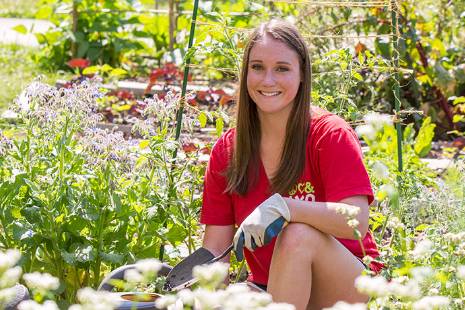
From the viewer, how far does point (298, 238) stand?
272cm

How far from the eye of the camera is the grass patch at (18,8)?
11195 millimetres

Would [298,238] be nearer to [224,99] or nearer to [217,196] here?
[217,196]

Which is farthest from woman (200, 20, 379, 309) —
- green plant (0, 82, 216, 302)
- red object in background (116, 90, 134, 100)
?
red object in background (116, 90, 134, 100)

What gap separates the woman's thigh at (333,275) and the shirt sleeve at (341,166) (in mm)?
165

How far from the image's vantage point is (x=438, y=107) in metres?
5.80

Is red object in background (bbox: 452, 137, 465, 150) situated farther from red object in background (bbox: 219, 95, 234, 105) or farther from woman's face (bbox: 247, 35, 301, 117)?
woman's face (bbox: 247, 35, 301, 117)

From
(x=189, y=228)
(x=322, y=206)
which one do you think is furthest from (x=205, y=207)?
(x=322, y=206)

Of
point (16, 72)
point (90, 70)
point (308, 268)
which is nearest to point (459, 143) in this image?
point (90, 70)

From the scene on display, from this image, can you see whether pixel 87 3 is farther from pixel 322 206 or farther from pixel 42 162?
pixel 322 206

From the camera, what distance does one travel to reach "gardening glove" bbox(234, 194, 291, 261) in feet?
8.93

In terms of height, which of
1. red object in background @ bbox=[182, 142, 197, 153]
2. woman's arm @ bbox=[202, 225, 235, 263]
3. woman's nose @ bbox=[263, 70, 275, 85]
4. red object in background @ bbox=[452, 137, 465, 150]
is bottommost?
woman's arm @ bbox=[202, 225, 235, 263]

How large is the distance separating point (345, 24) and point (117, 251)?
2505 mm

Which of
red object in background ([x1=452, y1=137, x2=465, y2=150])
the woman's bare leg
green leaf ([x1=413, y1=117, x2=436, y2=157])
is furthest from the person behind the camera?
red object in background ([x1=452, y1=137, x2=465, y2=150])

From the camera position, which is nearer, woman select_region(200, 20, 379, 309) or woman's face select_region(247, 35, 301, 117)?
woman select_region(200, 20, 379, 309)
